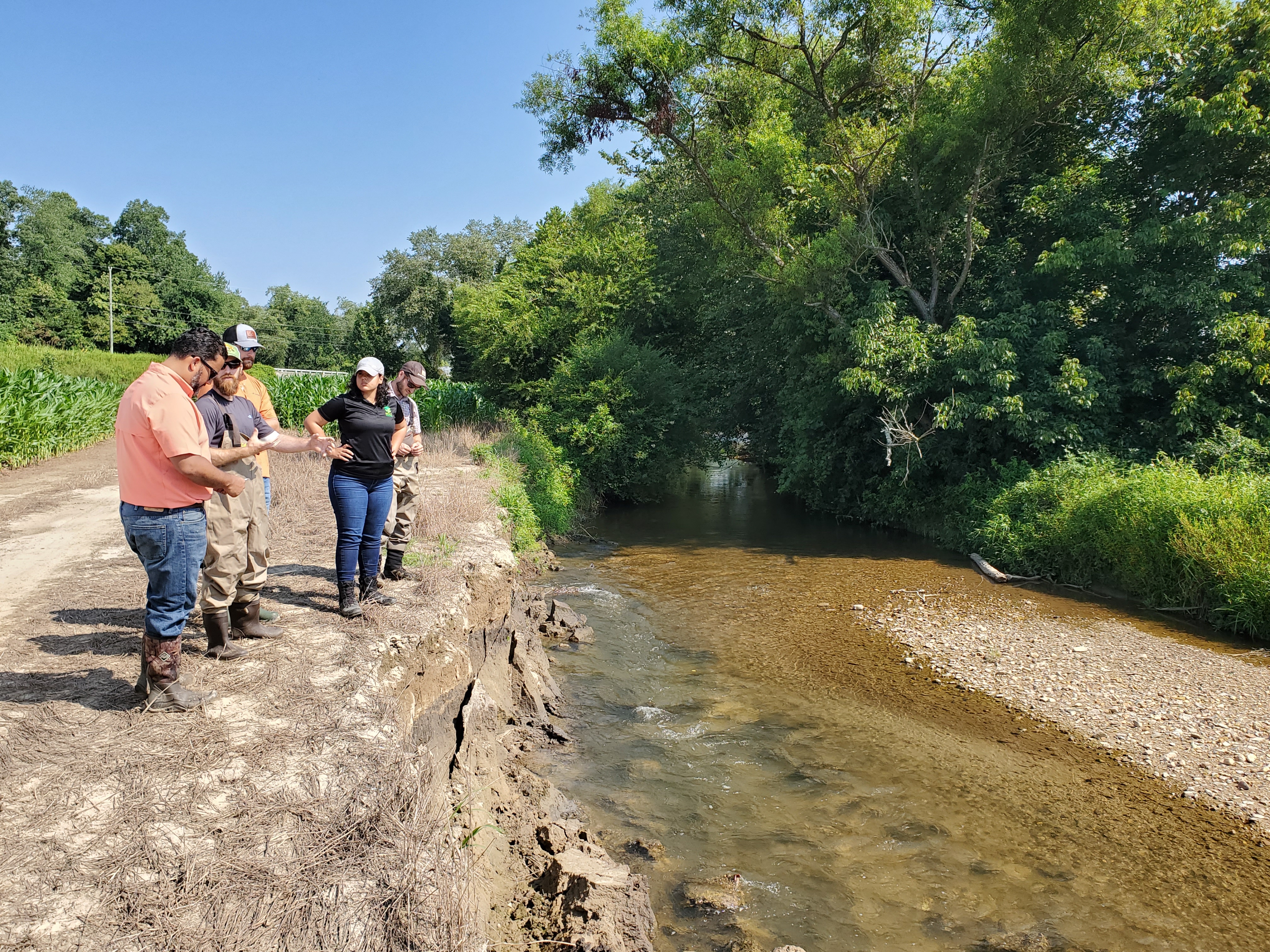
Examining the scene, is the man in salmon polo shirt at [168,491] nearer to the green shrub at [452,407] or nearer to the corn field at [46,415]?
the corn field at [46,415]

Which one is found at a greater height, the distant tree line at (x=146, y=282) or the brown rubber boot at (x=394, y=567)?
the distant tree line at (x=146, y=282)

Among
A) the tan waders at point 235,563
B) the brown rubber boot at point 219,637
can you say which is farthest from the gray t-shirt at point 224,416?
the brown rubber boot at point 219,637

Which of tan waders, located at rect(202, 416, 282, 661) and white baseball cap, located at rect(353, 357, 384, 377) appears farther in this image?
white baseball cap, located at rect(353, 357, 384, 377)

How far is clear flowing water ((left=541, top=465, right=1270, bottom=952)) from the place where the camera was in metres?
4.35

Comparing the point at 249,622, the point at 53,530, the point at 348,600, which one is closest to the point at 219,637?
the point at 249,622

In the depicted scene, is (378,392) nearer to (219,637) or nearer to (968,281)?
(219,637)

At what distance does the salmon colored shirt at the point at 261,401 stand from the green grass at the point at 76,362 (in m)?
21.6

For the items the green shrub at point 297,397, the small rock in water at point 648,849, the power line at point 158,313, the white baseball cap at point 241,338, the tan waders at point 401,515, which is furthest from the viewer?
the power line at point 158,313

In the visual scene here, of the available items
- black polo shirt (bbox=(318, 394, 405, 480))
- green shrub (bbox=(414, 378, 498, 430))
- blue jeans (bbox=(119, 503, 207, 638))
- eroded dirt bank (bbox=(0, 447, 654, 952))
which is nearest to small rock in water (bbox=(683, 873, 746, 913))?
eroded dirt bank (bbox=(0, 447, 654, 952))

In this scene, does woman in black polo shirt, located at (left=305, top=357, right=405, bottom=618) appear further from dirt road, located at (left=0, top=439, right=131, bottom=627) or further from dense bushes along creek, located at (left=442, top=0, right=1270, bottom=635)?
dense bushes along creek, located at (left=442, top=0, right=1270, bottom=635)

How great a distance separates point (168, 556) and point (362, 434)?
1814 mm

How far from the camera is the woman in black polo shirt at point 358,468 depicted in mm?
5395

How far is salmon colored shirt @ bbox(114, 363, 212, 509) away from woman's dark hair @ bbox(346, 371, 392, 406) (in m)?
1.66

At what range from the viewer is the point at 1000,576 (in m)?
12.2
